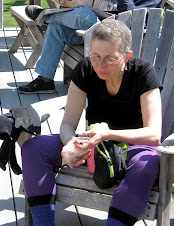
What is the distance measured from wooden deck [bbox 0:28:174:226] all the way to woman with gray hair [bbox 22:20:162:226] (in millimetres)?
409

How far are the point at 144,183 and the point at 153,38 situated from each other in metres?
1.25

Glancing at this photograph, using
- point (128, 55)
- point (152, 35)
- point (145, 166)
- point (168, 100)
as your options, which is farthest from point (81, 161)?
point (152, 35)

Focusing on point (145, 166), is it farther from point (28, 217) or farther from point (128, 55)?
point (28, 217)

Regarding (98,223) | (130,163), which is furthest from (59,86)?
(130,163)

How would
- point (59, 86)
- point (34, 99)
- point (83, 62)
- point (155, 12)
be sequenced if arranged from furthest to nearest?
point (59, 86), point (34, 99), point (155, 12), point (83, 62)

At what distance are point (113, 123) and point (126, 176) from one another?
16.0 inches

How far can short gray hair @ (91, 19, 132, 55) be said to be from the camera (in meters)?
2.16

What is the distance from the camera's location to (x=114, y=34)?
2.17m

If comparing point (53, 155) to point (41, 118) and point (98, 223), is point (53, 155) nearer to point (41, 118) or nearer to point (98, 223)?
point (41, 118)

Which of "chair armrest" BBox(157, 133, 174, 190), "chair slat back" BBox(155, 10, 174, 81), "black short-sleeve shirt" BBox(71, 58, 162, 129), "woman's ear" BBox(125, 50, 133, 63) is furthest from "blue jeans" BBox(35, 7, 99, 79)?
"chair armrest" BBox(157, 133, 174, 190)

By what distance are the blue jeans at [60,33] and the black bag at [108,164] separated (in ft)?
7.14

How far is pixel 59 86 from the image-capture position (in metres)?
4.77

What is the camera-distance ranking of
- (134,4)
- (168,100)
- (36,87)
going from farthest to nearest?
(36,87) → (134,4) → (168,100)

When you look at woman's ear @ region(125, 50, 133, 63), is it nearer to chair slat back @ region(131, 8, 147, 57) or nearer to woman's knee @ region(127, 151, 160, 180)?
woman's knee @ region(127, 151, 160, 180)
